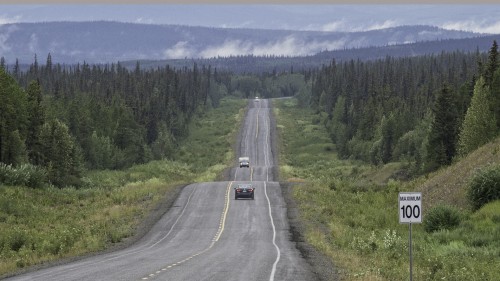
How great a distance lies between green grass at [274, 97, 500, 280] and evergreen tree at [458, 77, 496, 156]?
373 inches

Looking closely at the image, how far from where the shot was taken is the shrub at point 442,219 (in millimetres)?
45750

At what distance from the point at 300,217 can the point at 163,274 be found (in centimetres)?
2765

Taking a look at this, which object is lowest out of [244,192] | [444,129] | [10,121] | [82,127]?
[244,192]

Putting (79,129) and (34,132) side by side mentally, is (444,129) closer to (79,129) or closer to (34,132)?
(34,132)

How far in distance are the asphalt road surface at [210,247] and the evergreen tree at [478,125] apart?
66.9 ft

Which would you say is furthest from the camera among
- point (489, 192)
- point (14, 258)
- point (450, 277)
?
point (489, 192)

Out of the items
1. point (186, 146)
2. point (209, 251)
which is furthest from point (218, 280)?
point (186, 146)

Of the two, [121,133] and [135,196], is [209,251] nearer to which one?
[135,196]

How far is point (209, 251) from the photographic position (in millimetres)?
38062

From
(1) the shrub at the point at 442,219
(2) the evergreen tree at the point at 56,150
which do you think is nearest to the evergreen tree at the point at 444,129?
(1) the shrub at the point at 442,219

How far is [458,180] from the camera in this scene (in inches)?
2226

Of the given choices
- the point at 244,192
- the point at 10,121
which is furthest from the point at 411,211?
the point at 10,121

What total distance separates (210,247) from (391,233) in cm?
1217

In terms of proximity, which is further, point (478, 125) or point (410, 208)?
point (478, 125)
